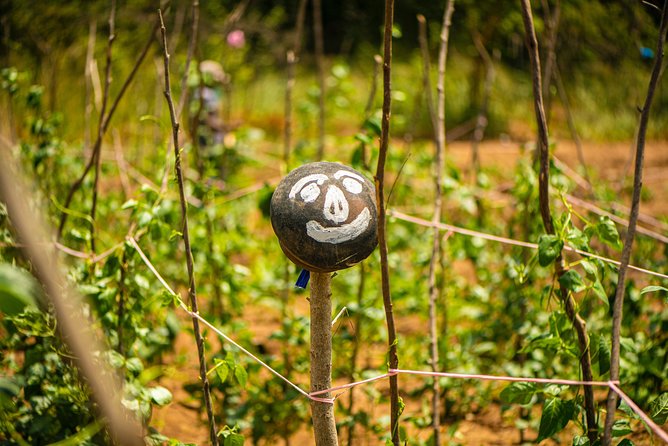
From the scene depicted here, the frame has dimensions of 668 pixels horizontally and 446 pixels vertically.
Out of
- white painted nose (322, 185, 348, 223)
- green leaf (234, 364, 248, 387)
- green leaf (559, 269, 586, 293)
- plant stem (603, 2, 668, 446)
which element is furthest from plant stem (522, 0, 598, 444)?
green leaf (234, 364, 248, 387)

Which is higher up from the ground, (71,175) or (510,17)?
(510,17)

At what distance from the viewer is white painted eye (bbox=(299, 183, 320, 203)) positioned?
1.26 meters

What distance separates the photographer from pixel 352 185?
1295mm

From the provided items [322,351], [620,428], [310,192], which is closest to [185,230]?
[310,192]

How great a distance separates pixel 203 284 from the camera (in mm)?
2551

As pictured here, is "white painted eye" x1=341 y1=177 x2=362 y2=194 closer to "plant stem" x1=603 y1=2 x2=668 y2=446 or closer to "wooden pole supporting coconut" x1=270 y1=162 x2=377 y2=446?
"wooden pole supporting coconut" x1=270 y1=162 x2=377 y2=446

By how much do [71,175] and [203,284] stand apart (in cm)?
103

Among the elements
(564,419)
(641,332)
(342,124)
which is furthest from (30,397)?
(342,124)

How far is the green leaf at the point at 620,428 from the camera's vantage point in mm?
1307

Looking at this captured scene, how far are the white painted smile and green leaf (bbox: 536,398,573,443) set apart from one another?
0.57 m

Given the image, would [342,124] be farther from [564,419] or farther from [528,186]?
[564,419]

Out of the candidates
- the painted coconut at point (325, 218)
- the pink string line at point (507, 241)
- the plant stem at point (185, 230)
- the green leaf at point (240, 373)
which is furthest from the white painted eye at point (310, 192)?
the pink string line at point (507, 241)

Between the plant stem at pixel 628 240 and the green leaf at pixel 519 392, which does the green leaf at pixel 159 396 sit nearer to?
the green leaf at pixel 519 392

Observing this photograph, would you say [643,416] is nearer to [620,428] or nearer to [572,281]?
[620,428]
